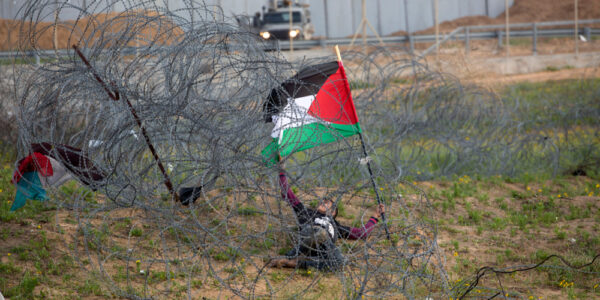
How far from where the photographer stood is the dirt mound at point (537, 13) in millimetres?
31844

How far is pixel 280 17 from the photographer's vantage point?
22656mm

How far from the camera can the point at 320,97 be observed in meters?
5.92

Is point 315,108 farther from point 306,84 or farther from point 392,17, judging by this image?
point 392,17

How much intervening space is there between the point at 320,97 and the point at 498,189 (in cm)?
337

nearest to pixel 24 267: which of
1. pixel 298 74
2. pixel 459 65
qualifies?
pixel 298 74

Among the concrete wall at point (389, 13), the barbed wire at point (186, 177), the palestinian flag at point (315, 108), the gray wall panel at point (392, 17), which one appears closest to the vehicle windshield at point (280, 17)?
the concrete wall at point (389, 13)

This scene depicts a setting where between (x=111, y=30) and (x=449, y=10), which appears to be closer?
(x=111, y=30)

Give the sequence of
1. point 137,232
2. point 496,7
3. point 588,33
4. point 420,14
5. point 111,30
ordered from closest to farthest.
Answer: point 137,232, point 111,30, point 588,33, point 420,14, point 496,7

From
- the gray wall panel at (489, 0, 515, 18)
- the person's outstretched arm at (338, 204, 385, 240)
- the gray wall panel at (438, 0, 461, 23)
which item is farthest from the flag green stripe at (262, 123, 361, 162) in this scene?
the gray wall panel at (489, 0, 515, 18)

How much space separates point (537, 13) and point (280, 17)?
1787 centimetres

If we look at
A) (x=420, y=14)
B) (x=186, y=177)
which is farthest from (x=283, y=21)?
(x=186, y=177)

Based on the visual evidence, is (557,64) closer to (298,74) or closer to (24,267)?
(298,74)

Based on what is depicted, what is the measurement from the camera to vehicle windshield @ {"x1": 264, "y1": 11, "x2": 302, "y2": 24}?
2250 centimetres

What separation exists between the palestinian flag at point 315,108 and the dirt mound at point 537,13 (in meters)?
25.4
